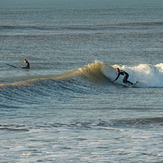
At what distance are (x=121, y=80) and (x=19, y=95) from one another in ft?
28.8

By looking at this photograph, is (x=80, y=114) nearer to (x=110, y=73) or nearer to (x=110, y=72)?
→ (x=110, y=73)

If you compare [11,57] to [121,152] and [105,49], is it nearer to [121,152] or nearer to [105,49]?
[105,49]

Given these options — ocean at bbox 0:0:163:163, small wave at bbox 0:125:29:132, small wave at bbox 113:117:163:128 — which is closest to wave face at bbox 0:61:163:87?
ocean at bbox 0:0:163:163

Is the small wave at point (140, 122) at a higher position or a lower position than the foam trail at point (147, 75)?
lower

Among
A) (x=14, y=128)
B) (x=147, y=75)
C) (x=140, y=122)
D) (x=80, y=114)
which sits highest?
(x=147, y=75)

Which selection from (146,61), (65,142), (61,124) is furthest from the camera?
(146,61)

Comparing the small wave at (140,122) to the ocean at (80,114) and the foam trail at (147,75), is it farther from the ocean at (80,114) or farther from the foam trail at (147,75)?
the foam trail at (147,75)

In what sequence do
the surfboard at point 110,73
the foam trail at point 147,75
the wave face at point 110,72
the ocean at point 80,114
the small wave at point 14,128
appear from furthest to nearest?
the surfboard at point 110,73, the foam trail at point 147,75, the wave face at point 110,72, the small wave at point 14,128, the ocean at point 80,114

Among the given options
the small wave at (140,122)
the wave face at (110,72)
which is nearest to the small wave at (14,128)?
the small wave at (140,122)

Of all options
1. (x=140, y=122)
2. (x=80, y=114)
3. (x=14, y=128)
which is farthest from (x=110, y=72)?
(x=14, y=128)

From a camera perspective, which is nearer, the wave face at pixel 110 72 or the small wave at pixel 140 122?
the small wave at pixel 140 122

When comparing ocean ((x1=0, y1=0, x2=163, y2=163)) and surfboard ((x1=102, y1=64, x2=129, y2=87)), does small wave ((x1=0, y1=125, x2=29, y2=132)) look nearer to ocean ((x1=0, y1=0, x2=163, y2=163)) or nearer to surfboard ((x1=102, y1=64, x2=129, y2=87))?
ocean ((x1=0, y1=0, x2=163, y2=163))

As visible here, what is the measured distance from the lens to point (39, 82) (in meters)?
25.9

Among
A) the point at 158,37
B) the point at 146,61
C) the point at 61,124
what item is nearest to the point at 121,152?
the point at 61,124
